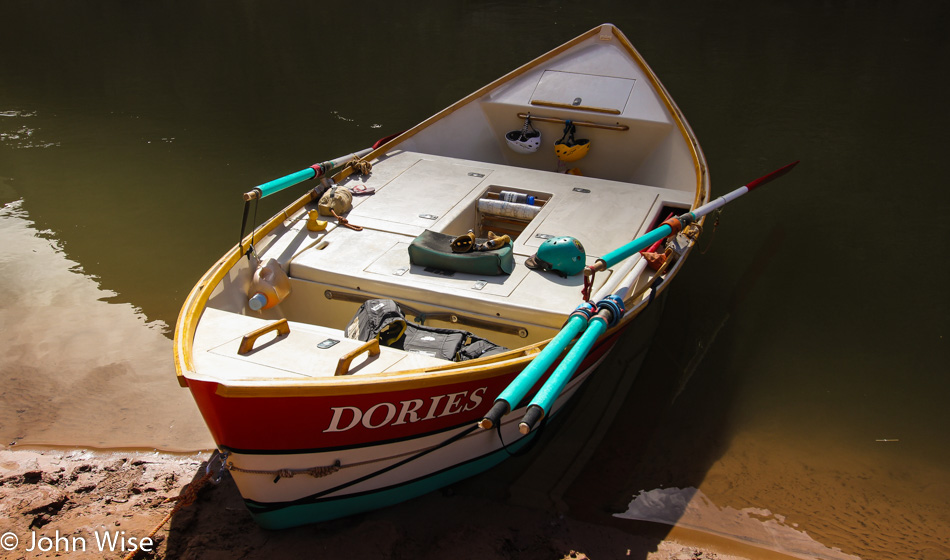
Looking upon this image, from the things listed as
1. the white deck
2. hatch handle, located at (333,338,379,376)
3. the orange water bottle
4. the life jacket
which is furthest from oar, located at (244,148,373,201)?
hatch handle, located at (333,338,379,376)

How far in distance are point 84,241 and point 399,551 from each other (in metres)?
5.79

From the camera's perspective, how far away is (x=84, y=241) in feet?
25.4

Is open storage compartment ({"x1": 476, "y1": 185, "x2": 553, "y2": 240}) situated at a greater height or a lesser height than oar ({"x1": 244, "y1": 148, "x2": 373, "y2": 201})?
lesser

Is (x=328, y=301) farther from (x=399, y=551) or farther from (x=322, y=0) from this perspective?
(x=322, y=0)

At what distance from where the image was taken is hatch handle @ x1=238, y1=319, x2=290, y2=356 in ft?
12.9

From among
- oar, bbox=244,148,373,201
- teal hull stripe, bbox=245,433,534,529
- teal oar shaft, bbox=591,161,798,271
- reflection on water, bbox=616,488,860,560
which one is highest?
oar, bbox=244,148,373,201

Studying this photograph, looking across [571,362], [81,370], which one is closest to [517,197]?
[571,362]

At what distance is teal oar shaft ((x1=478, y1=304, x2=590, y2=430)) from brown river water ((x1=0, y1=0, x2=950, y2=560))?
1.41 meters

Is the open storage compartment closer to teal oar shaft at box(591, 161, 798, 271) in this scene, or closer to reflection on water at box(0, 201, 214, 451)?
teal oar shaft at box(591, 161, 798, 271)

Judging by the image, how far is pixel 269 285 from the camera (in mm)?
4867

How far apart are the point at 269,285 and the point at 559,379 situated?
2.40 metres

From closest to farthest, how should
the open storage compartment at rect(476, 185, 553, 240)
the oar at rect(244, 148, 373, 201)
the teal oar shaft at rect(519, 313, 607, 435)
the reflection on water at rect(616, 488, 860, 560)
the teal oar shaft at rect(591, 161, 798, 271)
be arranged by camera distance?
the teal oar shaft at rect(519, 313, 607, 435)
the reflection on water at rect(616, 488, 860, 560)
the teal oar shaft at rect(591, 161, 798, 271)
the oar at rect(244, 148, 373, 201)
the open storage compartment at rect(476, 185, 553, 240)

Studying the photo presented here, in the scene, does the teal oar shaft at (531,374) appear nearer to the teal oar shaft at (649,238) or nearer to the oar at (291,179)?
the teal oar shaft at (649,238)

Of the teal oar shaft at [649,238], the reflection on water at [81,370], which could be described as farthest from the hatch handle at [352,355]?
the reflection on water at [81,370]
